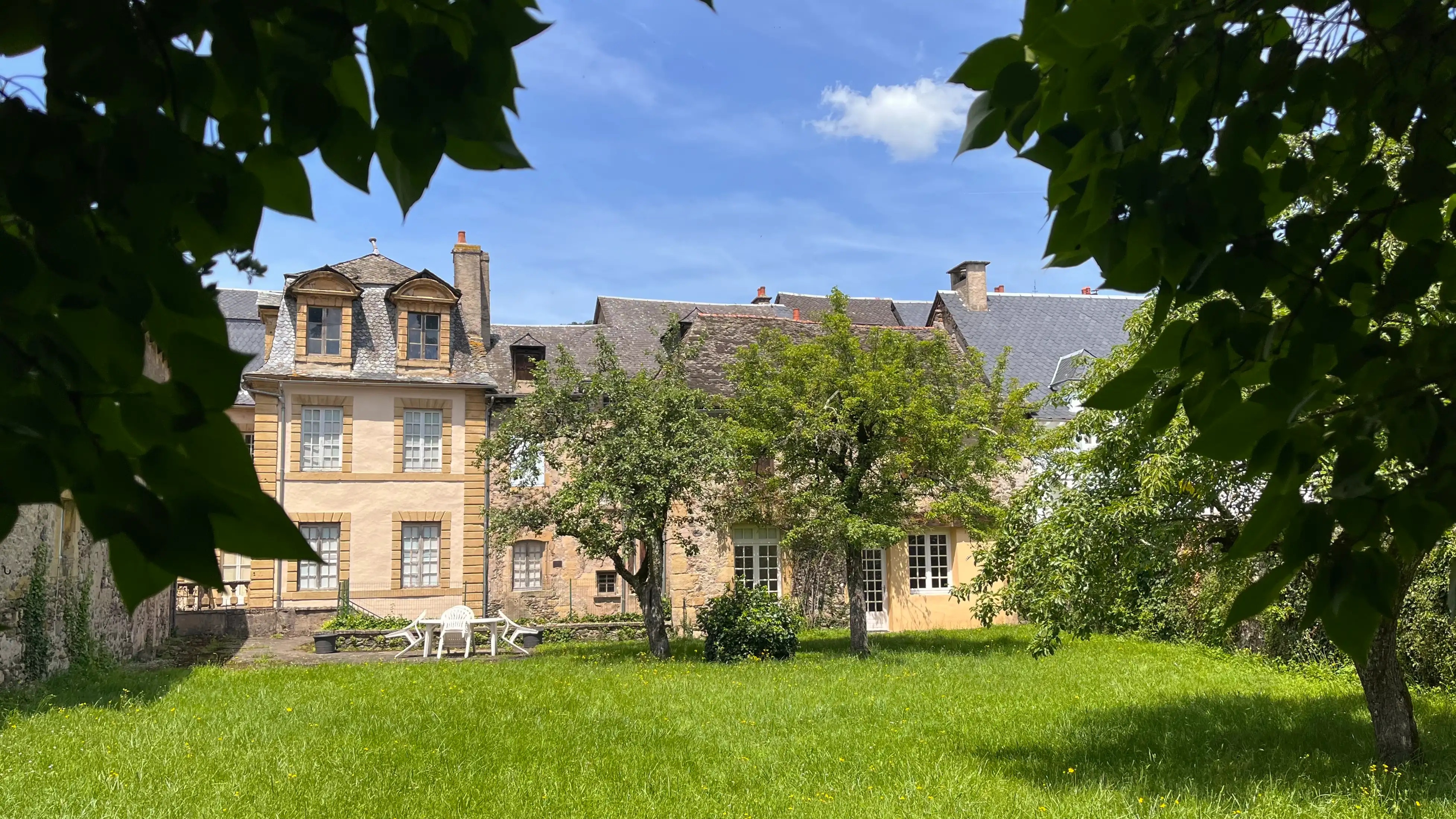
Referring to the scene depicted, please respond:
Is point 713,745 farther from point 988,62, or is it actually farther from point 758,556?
point 758,556

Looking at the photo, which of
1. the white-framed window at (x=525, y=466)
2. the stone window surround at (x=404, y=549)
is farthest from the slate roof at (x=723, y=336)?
the stone window surround at (x=404, y=549)

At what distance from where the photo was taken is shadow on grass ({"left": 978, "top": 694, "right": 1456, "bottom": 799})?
24.1ft

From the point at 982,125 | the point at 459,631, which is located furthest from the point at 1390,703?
the point at 459,631

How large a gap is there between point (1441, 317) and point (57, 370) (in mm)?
2642

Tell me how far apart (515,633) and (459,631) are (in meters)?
1.01

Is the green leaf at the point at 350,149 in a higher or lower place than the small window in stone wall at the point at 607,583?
higher

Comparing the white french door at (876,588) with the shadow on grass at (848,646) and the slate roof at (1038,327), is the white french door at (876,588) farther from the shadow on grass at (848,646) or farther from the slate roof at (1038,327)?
the slate roof at (1038,327)

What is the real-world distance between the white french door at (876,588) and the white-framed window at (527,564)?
7350 millimetres

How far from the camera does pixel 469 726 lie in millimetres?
9438

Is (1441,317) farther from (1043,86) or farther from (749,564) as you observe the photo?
(749,564)

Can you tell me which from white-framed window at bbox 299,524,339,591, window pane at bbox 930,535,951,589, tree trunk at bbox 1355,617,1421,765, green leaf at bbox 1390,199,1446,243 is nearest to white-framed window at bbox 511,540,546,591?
white-framed window at bbox 299,524,339,591

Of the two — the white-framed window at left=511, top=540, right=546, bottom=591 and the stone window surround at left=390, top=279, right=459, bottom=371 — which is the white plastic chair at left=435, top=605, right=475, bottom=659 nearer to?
the white-framed window at left=511, top=540, right=546, bottom=591

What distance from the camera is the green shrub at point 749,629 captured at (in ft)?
51.8

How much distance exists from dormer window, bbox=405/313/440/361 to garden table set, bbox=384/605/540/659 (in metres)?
6.43
